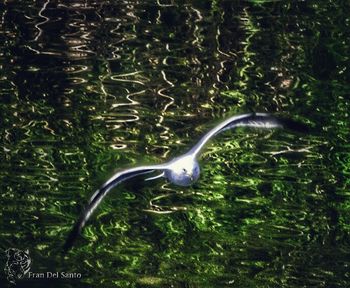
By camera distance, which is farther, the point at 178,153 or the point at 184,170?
the point at 178,153

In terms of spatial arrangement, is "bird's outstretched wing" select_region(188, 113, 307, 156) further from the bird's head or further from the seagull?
the bird's head

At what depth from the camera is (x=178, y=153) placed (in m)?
12.9

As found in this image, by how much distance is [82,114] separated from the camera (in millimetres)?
13594

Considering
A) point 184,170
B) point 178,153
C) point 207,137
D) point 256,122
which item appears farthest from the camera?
point 178,153

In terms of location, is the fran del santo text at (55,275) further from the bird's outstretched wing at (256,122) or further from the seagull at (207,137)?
the bird's outstretched wing at (256,122)

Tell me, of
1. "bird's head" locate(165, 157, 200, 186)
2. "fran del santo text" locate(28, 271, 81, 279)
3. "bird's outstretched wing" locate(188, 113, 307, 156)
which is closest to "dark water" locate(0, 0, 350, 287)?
"fran del santo text" locate(28, 271, 81, 279)

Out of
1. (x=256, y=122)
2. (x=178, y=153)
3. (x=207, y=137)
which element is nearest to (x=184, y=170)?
(x=207, y=137)

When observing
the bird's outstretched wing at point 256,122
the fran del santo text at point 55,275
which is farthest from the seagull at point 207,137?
the fran del santo text at point 55,275

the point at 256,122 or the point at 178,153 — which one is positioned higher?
the point at 256,122

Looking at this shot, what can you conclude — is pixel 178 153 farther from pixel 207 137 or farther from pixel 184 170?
pixel 207 137

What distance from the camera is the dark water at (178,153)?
12.9m

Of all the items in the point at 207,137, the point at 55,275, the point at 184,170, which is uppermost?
the point at 207,137

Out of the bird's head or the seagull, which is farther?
the bird's head

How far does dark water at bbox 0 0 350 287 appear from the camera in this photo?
1287cm
